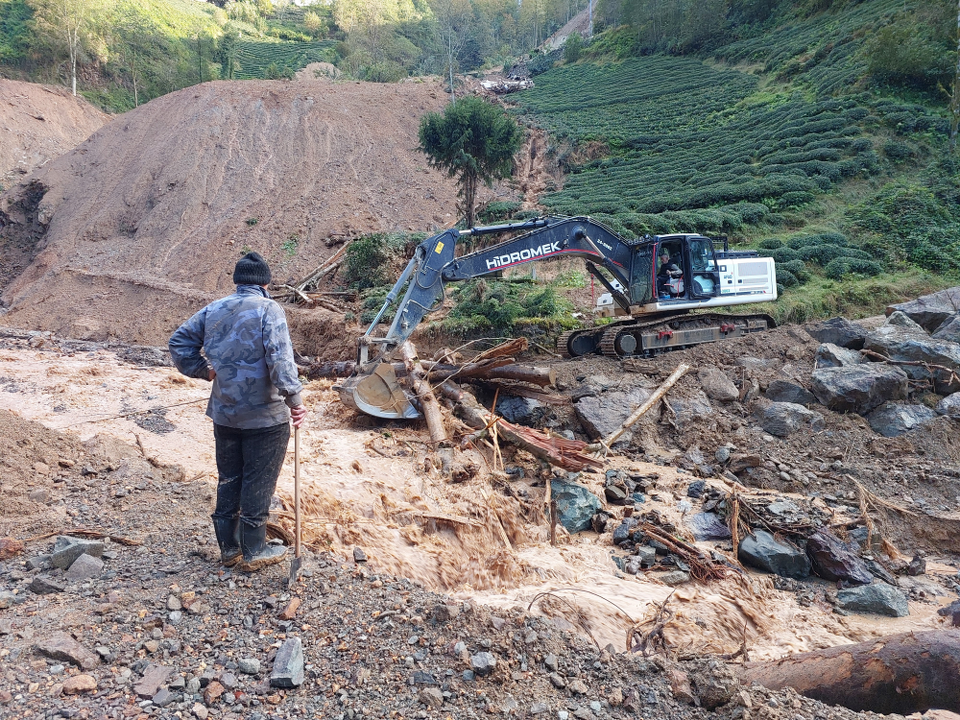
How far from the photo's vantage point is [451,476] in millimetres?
6395

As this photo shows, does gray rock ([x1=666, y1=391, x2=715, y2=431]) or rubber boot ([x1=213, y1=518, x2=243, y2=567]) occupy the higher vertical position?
rubber boot ([x1=213, y1=518, x2=243, y2=567])

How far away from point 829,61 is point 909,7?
12.4ft

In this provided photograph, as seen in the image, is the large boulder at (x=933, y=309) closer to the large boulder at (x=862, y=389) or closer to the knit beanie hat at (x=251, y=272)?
the large boulder at (x=862, y=389)

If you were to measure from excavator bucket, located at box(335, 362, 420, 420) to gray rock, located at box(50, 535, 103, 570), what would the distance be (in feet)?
13.0

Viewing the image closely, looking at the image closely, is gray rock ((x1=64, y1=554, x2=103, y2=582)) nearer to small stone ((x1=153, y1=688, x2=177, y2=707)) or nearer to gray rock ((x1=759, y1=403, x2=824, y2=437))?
small stone ((x1=153, y1=688, x2=177, y2=707))

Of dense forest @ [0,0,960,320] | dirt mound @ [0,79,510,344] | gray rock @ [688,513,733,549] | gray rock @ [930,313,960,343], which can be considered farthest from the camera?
dense forest @ [0,0,960,320]

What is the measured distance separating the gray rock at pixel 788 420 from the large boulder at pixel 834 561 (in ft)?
9.18

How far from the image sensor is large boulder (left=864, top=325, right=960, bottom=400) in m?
8.91

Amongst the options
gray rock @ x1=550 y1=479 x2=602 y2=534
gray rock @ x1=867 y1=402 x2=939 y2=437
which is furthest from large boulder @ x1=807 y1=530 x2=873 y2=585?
gray rock @ x1=867 y1=402 x2=939 y2=437

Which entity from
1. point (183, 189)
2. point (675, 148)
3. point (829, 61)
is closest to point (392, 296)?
point (183, 189)

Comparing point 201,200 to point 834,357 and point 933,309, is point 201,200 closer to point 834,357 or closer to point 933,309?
point 834,357

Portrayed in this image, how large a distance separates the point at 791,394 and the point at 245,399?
7.97m

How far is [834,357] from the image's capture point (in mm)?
9602

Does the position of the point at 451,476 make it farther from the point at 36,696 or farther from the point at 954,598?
the point at 954,598
